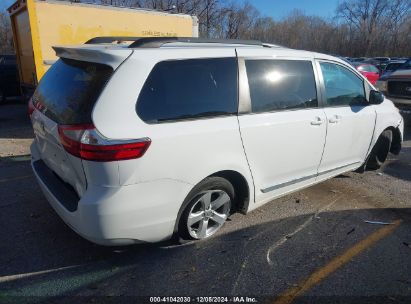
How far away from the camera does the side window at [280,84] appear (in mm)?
3539

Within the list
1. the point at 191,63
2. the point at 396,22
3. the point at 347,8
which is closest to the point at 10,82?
the point at 191,63

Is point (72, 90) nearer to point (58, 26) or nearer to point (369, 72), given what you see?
point (58, 26)

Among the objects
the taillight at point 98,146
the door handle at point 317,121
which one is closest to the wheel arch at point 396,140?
the door handle at point 317,121

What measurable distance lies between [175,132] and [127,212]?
706mm

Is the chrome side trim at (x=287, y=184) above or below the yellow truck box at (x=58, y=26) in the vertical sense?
below

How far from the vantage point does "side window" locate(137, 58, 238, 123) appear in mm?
2869

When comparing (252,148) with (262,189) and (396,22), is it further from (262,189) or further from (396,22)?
(396,22)

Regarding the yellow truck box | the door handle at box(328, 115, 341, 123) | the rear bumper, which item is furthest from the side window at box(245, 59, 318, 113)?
the yellow truck box

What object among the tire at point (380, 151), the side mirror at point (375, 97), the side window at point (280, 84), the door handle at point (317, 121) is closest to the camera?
the side window at point (280, 84)

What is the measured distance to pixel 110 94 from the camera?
272cm

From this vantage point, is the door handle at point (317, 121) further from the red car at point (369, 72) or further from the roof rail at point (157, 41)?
the red car at point (369, 72)

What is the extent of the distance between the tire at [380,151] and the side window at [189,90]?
3115 mm

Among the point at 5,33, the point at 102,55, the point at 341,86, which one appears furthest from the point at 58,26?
the point at 5,33

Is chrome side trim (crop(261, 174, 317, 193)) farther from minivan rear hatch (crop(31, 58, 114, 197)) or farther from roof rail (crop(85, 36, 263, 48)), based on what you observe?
minivan rear hatch (crop(31, 58, 114, 197))
